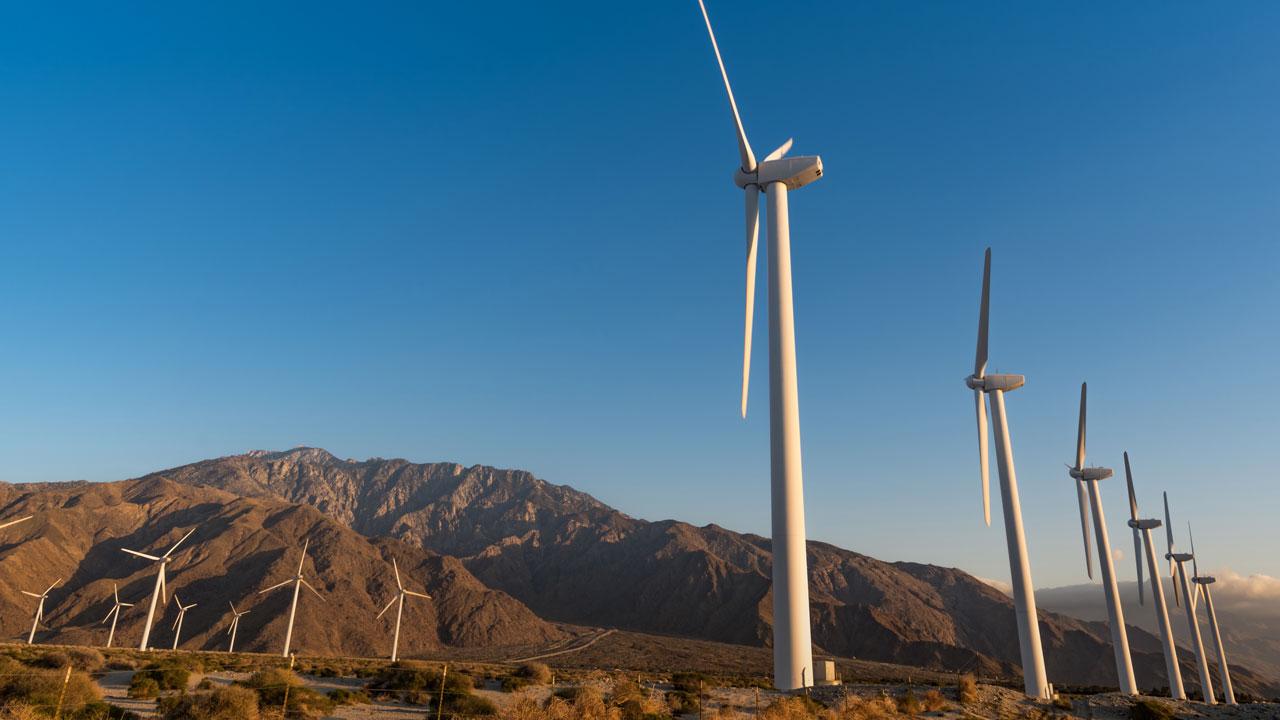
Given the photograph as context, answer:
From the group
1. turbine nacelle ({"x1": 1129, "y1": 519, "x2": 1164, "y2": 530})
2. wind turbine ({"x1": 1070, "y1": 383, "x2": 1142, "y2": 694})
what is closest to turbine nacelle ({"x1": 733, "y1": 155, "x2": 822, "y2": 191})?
wind turbine ({"x1": 1070, "y1": 383, "x2": 1142, "y2": 694})

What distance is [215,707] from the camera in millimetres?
24406

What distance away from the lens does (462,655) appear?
162 meters

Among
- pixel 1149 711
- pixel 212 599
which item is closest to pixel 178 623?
pixel 212 599

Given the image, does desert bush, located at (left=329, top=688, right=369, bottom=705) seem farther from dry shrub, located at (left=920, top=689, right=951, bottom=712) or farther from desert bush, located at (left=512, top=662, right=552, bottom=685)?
dry shrub, located at (left=920, top=689, right=951, bottom=712)

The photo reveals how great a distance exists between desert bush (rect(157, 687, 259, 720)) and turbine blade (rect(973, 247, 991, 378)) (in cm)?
4884

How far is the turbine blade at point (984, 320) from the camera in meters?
51.7

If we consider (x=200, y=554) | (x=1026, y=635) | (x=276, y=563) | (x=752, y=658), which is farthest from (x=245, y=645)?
(x=1026, y=635)

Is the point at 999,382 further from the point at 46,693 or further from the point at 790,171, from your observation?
the point at 46,693

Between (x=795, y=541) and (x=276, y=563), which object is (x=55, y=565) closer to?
(x=276, y=563)

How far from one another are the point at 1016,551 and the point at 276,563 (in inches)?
7288

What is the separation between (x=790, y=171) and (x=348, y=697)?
30.1 m

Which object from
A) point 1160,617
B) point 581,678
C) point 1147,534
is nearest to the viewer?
point 581,678

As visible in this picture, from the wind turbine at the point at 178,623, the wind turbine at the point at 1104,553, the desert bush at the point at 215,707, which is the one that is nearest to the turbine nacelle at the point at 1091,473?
the wind turbine at the point at 1104,553

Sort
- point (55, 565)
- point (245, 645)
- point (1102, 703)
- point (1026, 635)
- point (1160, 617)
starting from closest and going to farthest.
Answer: point (1102, 703)
point (1026, 635)
point (1160, 617)
point (245, 645)
point (55, 565)
